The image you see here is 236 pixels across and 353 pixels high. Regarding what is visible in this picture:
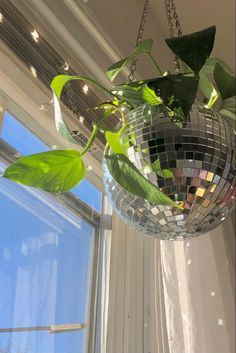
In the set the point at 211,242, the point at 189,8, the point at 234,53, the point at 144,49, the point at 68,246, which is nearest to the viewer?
the point at 144,49

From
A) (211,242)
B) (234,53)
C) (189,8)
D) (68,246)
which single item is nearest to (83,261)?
(68,246)

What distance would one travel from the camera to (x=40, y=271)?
76cm

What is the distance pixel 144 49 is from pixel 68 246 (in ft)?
1.61

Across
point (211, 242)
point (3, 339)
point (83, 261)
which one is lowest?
point (3, 339)

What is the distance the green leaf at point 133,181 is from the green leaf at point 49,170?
0.15ft

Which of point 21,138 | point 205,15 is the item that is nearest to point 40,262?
point 21,138

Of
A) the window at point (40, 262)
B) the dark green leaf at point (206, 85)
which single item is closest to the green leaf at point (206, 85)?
the dark green leaf at point (206, 85)

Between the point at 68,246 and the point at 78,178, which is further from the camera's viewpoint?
the point at 68,246

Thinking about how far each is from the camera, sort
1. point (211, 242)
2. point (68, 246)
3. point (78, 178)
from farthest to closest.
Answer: point (211, 242) < point (68, 246) < point (78, 178)

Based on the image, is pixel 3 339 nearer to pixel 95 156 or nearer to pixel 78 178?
pixel 78 178

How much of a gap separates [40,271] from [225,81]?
51 cm

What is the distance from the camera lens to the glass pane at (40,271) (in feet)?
2.24

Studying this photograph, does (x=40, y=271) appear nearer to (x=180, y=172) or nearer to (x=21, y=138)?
(x=21, y=138)

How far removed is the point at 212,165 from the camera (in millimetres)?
468
